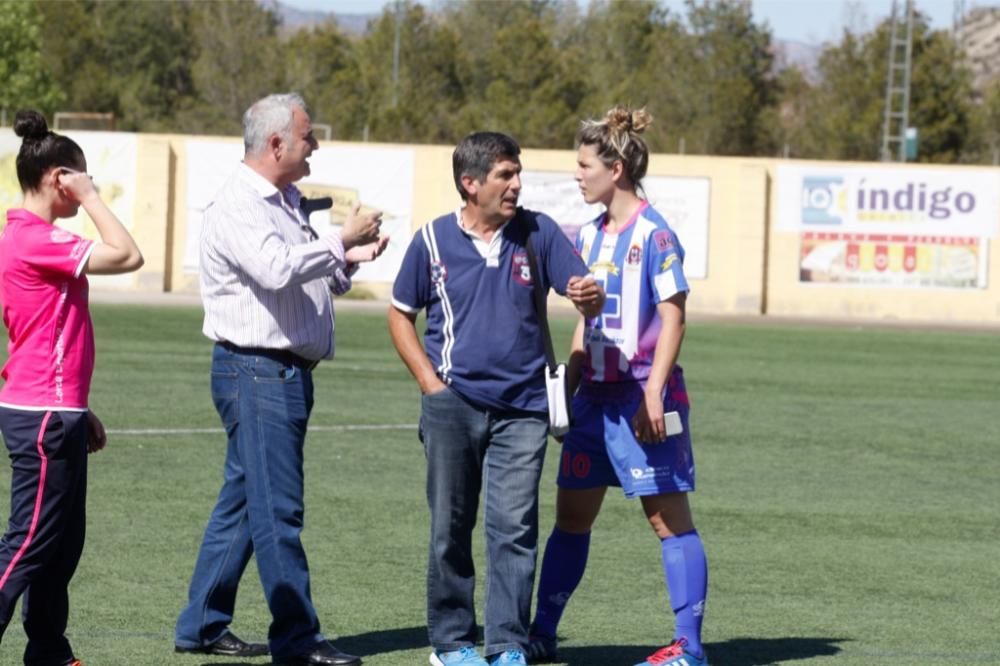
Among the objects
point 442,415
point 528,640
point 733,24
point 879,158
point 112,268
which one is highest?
point 733,24

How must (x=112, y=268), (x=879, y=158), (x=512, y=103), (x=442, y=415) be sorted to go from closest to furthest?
(x=112, y=268) < (x=442, y=415) < (x=879, y=158) < (x=512, y=103)

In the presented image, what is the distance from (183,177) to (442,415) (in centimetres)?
3096

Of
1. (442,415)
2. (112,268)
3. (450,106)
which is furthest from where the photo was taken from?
(450,106)

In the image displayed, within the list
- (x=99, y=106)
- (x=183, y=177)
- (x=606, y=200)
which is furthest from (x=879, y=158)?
(x=606, y=200)

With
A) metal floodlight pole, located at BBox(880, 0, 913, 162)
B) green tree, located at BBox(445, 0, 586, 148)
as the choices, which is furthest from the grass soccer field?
green tree, located at BBox(445, 0, 586, 148)

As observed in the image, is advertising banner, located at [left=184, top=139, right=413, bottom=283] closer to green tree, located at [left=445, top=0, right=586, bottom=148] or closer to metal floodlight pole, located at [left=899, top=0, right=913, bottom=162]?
green tree, located at [left=445, top=0, right=586, bottom=148]

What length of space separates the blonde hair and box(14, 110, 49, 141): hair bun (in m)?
1.96

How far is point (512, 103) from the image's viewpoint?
59.4 metres

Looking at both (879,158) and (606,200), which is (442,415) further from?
(879,158)

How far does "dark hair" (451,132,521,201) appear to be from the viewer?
616cm

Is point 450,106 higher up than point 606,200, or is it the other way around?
point 450,106

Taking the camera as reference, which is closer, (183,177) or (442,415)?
(442,415)

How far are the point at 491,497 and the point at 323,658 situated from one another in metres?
0.86

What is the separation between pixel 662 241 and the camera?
646 centimetres
